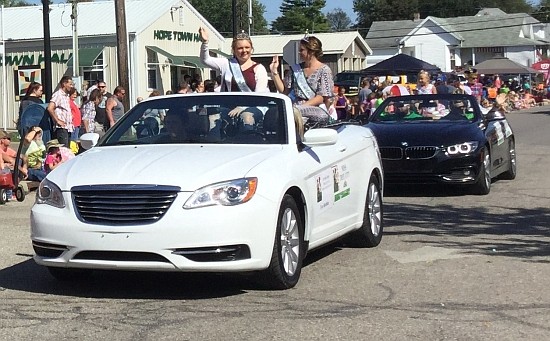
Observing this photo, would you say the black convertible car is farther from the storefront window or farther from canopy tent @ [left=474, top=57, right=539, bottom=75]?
canopy tent @ [left=474, top=57, right=539, bottom=75]

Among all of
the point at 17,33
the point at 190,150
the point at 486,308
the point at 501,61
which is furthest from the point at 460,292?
the point at 501,61

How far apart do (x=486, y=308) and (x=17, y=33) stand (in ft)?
109

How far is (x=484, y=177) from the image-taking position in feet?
42.6

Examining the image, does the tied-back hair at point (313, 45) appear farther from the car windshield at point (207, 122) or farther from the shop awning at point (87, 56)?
the shop awning at point (87, 56)

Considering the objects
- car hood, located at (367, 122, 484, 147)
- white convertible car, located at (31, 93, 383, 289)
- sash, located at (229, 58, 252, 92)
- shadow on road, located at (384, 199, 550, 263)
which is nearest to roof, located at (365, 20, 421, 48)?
car hood, located at (367, 122, 484, 147)

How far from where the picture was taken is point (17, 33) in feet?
122

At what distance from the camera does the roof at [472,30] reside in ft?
293

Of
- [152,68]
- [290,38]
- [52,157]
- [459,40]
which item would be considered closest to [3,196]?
[52,157]

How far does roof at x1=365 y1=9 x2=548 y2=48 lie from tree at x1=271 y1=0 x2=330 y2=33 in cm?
946

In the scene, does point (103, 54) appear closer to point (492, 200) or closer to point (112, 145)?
point (492, 200)

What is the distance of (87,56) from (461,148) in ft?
78.0

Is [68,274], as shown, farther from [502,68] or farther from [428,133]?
[502,68]

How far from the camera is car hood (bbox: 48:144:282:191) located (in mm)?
6570

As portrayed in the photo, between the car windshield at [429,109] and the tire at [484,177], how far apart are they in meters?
0.79
